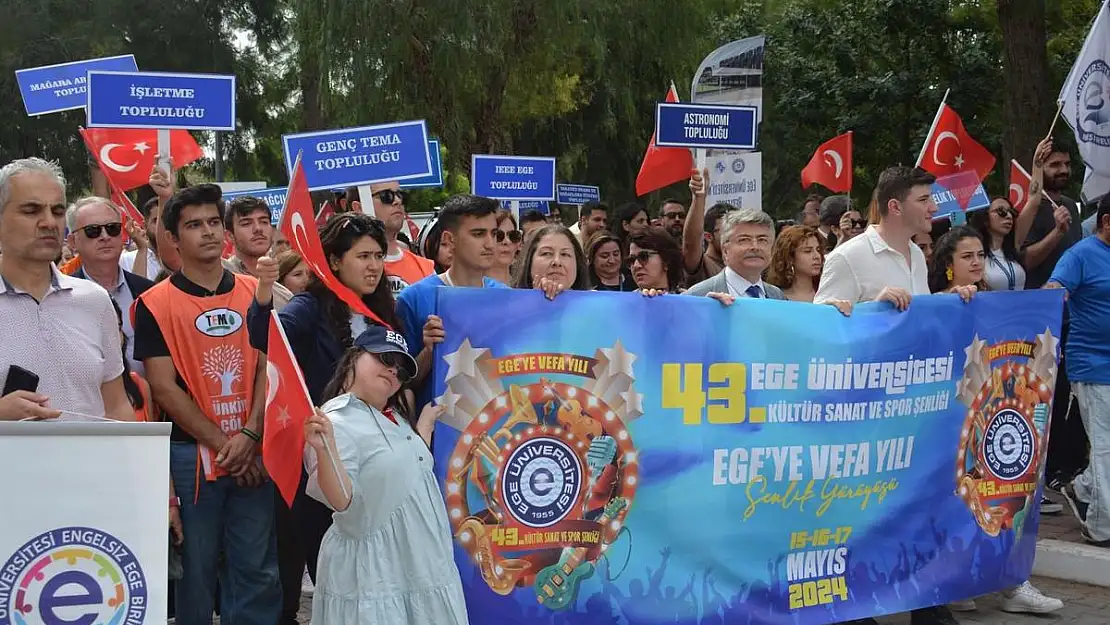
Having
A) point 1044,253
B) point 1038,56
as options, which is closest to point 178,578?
point 1044,253

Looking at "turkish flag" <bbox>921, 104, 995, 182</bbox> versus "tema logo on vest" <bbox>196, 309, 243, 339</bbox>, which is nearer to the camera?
"tema logo on vest" <bbox>196, 309, 243, 339</bbox>

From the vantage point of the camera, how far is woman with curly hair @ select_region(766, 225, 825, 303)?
23.4 ft

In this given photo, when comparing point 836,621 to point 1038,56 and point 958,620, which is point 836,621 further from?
point 1038,56

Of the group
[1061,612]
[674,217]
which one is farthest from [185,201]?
[674,217]

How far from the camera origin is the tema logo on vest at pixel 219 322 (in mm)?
5078

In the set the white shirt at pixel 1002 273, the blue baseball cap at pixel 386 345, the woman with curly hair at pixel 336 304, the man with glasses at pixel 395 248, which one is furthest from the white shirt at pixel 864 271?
the blue baseball cap at pixel 386 345

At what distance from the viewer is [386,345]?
14.6ft

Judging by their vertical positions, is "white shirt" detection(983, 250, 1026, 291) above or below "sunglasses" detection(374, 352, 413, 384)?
above

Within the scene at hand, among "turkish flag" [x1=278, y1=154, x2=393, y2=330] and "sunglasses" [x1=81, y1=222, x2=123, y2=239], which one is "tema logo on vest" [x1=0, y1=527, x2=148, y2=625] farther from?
"sunglasses" [x1=81, y1=222, x2=123, y2=239]

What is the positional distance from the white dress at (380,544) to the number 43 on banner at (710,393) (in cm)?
139

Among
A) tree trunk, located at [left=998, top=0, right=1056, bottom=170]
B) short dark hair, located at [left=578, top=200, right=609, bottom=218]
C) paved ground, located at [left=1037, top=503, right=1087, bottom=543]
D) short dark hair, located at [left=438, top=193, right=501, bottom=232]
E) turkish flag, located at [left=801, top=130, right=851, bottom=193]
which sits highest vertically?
tree trunk, located at [left=998, top=0, right=1056, bottom=170]

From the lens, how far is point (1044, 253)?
9.33 m

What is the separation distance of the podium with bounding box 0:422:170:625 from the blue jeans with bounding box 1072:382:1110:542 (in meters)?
5.62

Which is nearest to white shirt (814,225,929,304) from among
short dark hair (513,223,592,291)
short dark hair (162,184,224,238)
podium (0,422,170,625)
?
short dark hair (513,223,592,291)
